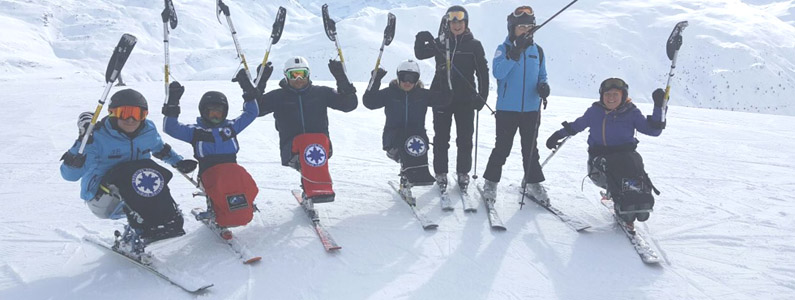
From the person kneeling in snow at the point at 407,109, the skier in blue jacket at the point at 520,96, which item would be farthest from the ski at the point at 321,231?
the skier in blue jacket at the point at 520,96

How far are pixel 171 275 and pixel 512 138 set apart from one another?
3.47 meters

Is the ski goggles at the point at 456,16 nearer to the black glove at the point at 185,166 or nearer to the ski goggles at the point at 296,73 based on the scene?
the ski goggles at the point at 296,73

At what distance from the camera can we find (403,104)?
18.0 feet

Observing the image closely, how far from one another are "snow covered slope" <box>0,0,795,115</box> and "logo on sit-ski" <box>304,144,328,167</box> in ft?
187

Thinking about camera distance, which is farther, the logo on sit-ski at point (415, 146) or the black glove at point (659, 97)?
the logo on sit-ski at point (415, 146)

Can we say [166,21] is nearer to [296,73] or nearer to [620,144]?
[296,73]

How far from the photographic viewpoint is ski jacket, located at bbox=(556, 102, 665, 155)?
4852 millimetres

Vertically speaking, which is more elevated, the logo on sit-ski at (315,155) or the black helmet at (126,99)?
the black helmet at (126,99)

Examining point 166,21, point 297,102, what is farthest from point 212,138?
point 166,21

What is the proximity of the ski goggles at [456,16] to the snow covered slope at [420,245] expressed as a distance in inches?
77.0

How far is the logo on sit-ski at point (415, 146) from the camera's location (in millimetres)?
5328

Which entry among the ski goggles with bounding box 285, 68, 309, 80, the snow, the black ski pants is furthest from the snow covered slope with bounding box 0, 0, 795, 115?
the black ski pants

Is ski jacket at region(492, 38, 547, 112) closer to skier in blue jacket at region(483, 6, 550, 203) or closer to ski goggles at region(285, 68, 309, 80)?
skier in blue jacket at region(483, 6, 550, 203)

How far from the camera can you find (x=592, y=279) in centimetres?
393
